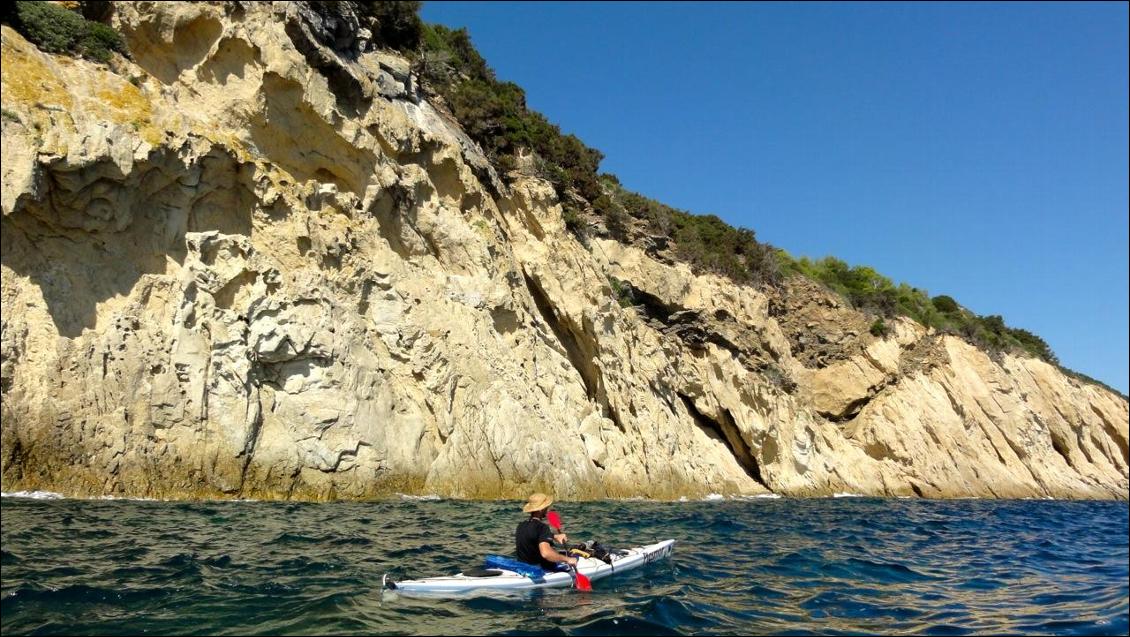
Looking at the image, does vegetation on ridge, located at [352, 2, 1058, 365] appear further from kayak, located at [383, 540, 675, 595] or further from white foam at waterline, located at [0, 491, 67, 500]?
kayak, located at [383, 540, 675, 595]

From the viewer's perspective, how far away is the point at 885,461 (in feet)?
108

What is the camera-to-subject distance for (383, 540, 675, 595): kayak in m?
8.20

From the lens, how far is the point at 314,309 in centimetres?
1772

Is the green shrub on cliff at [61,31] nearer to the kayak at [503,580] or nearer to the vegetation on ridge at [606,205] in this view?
the vegetation on ridge at [606,205]

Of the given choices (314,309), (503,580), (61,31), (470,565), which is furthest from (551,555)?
(61,31)

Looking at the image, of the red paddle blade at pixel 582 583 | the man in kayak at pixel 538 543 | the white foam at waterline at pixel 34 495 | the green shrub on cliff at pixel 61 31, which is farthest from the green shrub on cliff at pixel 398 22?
the red paddle blade at pixel 582 583

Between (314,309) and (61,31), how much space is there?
7.79 meters

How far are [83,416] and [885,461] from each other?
3036cm

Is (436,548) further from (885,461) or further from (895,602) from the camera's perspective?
(885,461)

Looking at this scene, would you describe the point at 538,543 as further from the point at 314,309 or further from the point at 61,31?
the point at 61,31

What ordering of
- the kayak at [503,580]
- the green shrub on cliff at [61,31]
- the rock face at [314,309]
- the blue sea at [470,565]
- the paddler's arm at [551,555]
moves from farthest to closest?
the green shrub on cliff at [61,31], the rock face at [314,309], the paddler's arm at [551,555], the kayak at [503,580], the blue sea at [470,565]

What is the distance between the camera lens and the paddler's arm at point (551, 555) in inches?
373

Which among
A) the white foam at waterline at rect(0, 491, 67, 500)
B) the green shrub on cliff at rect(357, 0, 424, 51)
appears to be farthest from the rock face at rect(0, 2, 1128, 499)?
the green shrub on cliff at rect(357, 0, 424, 51)

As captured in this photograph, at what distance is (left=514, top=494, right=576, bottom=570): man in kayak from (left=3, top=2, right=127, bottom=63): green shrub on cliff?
46.1 feet
